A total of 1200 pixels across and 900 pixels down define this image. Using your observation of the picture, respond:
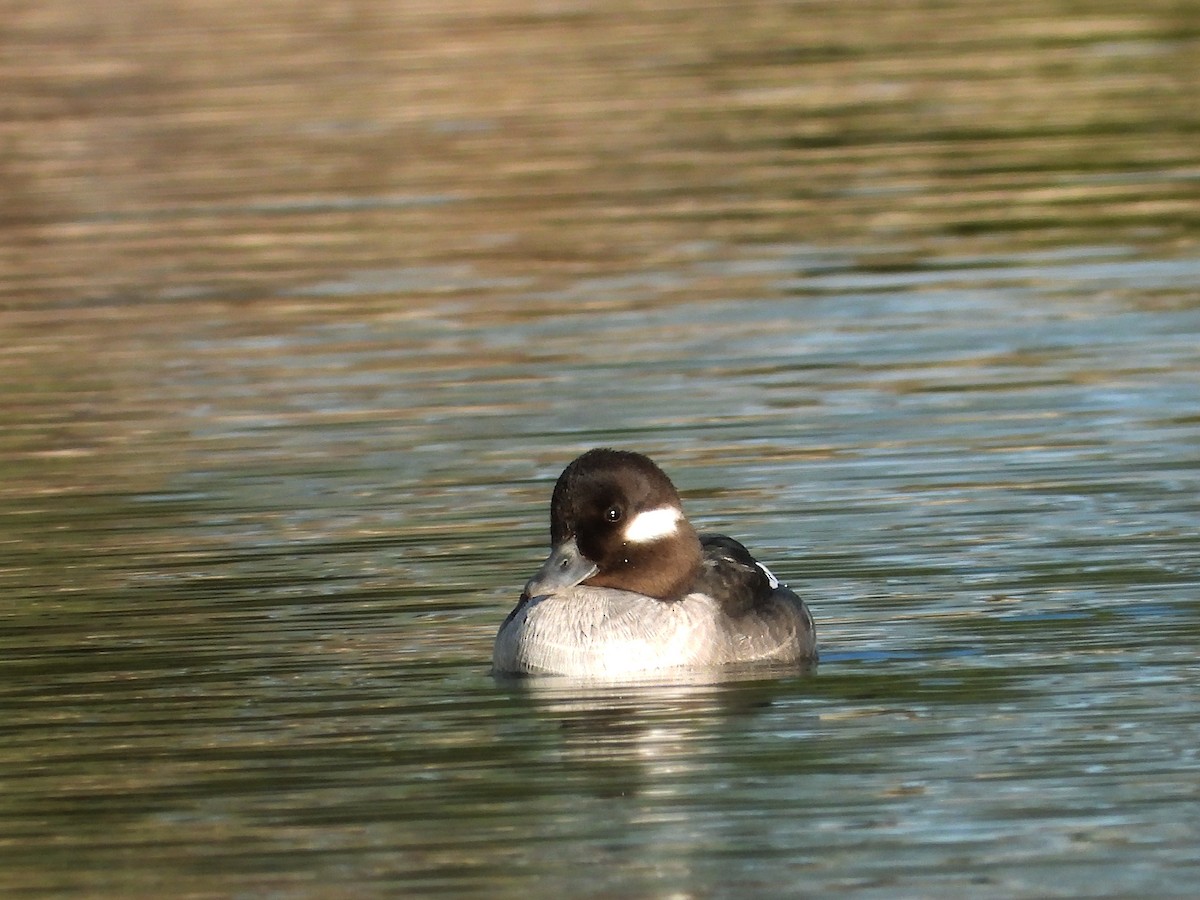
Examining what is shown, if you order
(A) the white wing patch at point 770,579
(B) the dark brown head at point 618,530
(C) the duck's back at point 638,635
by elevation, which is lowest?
(C) the duck's back at point 638,635

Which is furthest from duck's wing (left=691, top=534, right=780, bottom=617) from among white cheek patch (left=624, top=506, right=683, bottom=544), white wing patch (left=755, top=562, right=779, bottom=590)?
white cheek patch (left=624, top=506, right=683, bottom=544)

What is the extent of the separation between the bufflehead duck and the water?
0.75 feet

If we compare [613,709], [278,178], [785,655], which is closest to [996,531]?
[785,655]

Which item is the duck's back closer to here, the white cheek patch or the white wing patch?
the white wing patch

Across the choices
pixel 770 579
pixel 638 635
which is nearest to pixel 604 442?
pixel 770 579

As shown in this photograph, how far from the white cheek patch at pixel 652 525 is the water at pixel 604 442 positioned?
68 centimetres

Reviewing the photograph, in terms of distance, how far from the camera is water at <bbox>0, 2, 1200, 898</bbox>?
974cm

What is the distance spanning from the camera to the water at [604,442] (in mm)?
9742

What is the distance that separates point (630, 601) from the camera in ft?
39.5

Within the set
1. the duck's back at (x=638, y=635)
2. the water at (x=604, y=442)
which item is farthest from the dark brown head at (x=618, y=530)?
the water at (x=604, y=442)

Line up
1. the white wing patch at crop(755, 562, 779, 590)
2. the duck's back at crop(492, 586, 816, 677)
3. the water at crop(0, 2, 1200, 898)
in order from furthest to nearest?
1. the white wing patch at crop(755, 562, 779, 590)
2. the duck's back at crop(492, 586, 816, 677)
3. the water at crop(0, 2, 1200, 898)

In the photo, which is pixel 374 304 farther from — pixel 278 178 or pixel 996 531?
pixel 996 531

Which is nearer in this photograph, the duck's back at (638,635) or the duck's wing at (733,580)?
the duck's back at (638,635)

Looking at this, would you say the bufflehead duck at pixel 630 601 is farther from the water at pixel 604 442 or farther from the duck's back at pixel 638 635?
the water at pixel 604 442
